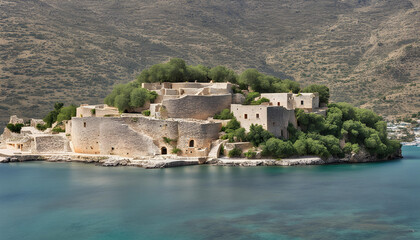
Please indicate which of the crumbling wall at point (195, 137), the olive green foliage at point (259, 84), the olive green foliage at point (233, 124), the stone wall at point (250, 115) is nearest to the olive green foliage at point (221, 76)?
the olive green foliage at point (259, 84)

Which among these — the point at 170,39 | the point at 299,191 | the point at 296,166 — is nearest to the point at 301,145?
the point at 296,166

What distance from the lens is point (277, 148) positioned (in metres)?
40.9

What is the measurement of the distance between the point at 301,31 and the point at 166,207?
7714 cm

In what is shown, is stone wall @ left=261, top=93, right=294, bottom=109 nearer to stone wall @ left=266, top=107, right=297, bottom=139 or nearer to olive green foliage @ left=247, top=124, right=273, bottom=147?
stone wall @ left=266, top=107, right=297, bottom=139

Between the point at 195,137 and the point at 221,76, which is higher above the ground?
the point at 221,76

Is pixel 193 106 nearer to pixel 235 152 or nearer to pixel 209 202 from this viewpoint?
pixel 235 152

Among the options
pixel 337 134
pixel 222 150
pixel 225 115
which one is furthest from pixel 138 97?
pixel 337 134

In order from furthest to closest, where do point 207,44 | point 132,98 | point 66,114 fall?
point 207,44 < point 66,114 < point 132,98

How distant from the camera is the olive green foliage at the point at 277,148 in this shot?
133 ft

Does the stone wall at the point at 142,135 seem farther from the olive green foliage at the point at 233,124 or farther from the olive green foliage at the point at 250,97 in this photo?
the olive green foliage at the point at 250,97

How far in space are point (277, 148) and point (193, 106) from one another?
724cm

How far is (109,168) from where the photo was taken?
4034 centimetres

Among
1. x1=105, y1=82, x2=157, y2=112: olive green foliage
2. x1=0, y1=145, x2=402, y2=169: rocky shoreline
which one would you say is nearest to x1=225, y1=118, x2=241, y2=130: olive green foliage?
x1=0, y1=145, x2=402, y2=169: rocky shoreline

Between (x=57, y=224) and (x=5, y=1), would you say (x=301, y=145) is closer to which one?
(x=57, y=224)
